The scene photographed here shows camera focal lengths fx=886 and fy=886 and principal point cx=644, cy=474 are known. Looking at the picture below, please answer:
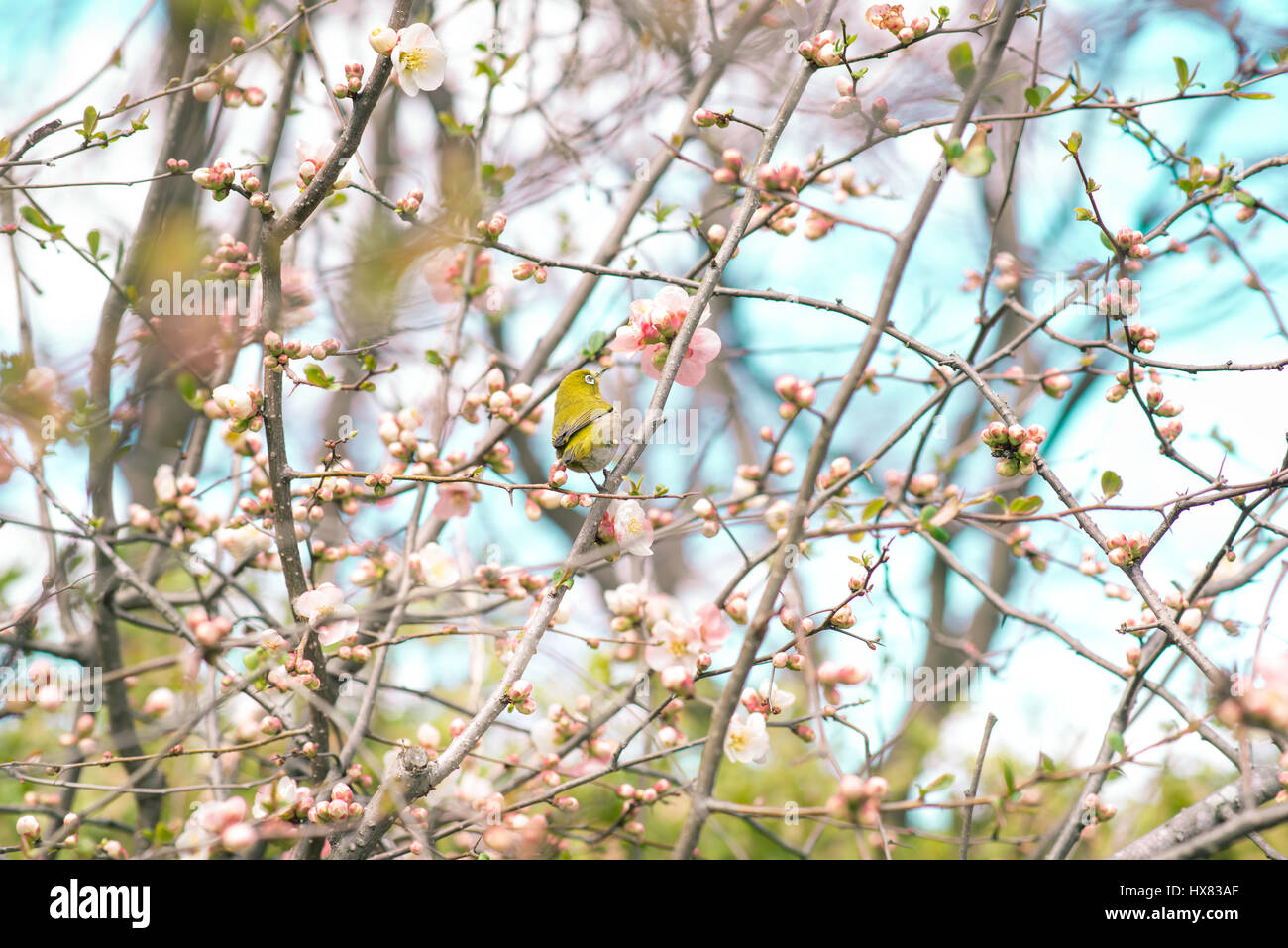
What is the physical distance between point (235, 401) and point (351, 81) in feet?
2.03

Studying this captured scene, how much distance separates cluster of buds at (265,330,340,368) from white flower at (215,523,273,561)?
58cm

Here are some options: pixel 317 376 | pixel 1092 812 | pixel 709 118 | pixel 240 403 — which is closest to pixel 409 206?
pixel 317 376

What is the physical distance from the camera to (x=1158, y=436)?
1780 mm

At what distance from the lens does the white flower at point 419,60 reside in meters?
1.69

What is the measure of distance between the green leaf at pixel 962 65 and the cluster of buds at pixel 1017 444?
1.90 ft

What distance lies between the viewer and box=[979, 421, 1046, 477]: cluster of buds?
1552 mm

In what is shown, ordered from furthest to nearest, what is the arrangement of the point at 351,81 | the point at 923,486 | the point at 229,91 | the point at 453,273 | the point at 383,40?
the point at 453,273, the point at 229,91, the point at 923,486, the point at 351,81, the point at 383,40

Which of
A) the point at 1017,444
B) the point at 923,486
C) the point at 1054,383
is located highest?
the point at 1054,383

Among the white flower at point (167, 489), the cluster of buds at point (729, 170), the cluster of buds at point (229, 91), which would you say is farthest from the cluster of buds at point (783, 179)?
the white flower at point (167, 489)

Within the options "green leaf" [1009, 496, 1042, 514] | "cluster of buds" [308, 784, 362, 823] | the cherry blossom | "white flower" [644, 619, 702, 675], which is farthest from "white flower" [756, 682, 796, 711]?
"cluster of buds" [308, 784, 362, 823]

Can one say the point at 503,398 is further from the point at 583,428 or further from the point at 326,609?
the point at 326,609

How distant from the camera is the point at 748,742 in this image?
1778mm
